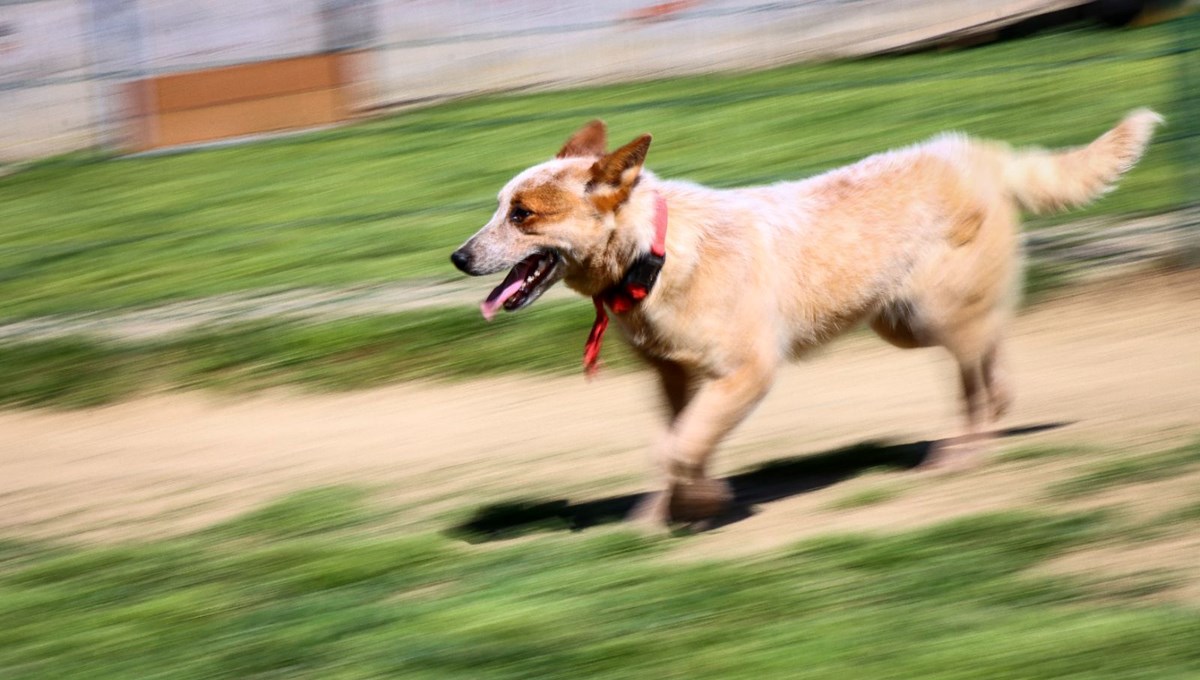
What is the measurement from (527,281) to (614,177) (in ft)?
1.61

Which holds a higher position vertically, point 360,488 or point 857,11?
point 857,11

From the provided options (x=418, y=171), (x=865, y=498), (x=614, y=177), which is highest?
(x=614, y=177)

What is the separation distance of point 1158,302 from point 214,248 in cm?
613

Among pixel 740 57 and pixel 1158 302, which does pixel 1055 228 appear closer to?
pixel 1158 302

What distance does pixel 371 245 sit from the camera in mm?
10086

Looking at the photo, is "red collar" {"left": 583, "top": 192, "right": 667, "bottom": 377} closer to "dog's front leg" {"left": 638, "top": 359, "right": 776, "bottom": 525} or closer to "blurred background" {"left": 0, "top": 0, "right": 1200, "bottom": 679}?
"dog's front leg" {"left": 638, "top": 359, "right": 776, "bottom": 525}

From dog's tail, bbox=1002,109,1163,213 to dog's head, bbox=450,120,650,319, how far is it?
1.80 metres

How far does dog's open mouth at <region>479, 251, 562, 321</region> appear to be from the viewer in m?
5.30

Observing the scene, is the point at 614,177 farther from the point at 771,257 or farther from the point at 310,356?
the point at 310,356

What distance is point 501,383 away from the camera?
8.04m

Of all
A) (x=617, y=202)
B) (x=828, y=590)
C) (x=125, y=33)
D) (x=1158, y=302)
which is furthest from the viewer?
(x=125, y=33)

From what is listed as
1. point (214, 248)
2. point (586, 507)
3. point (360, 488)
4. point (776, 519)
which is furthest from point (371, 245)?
point (776, 519)

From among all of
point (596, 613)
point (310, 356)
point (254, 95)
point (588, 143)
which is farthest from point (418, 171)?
point (596, 613)

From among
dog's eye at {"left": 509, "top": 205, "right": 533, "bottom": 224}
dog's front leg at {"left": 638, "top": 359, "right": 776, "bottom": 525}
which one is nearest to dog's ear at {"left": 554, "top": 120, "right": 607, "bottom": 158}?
dog's eye at {"left": 509, "top": 205, "right": 533, "bottom": 224}
